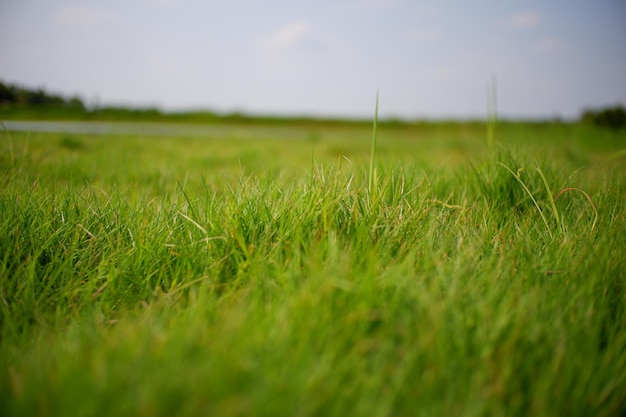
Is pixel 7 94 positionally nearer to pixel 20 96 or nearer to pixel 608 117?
pixel 20 96

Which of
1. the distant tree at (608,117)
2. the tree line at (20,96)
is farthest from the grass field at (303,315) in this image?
the distant tree at (608,117)

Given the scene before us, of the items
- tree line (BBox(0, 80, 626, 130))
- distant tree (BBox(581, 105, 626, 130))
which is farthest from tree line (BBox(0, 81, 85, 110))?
distant tree (BBox(581, 105, 626, 130))

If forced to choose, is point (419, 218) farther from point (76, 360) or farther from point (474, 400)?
point (76, 360)

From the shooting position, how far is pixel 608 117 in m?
9.67

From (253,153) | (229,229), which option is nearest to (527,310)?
(229,229)

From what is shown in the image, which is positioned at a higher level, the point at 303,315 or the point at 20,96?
the point at 20,96

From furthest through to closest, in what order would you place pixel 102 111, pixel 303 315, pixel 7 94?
pixel 102 111 < pixel 7 94 < pixel 303 315

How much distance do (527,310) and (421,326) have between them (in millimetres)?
284

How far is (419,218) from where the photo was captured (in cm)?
138

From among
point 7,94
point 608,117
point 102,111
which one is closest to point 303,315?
point 7,94

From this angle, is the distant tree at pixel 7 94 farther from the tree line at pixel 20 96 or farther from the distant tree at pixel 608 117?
the distant tree at pixel 608 117

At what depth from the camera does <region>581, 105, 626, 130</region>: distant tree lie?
29.6 feet

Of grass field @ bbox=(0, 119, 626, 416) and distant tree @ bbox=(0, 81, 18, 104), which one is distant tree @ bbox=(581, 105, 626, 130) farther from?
distant tree @ bbox=(0, 81, 18, 104)

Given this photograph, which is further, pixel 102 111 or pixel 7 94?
pixel 102 111
